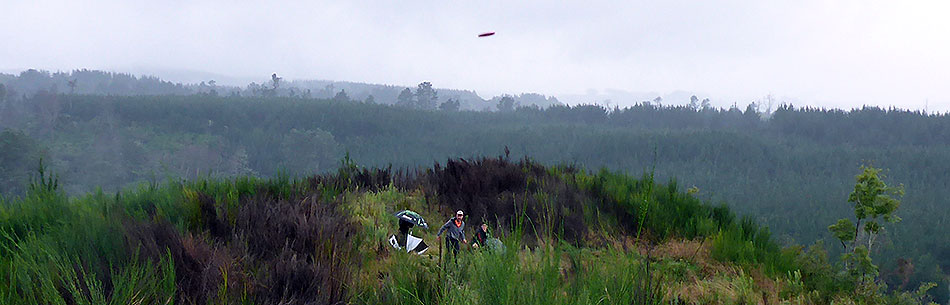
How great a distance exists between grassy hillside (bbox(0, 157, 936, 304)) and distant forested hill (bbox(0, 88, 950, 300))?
162 ft

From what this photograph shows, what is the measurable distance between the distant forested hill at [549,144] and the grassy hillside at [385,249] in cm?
4933

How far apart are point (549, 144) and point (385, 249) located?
93.0 meters

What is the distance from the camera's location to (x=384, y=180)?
9.34 m

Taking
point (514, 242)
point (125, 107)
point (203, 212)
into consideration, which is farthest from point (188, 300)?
point (125, 107)

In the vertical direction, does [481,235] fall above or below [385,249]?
above

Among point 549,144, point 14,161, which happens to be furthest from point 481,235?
point 549,144

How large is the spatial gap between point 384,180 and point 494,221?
10.6 feet

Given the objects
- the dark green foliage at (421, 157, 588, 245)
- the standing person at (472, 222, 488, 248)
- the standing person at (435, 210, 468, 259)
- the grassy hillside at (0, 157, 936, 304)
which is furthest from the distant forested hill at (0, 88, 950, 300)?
the standing person at (435, 210, 468, 259)

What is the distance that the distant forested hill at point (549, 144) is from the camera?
63.3m

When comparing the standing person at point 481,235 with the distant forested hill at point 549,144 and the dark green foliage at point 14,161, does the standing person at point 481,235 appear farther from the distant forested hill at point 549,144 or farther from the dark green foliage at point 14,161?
the dark green foliage at point 14,161

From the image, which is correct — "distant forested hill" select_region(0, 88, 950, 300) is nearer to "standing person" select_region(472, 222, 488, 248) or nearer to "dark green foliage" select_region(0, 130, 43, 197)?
"dark green foliage" select_region(0, 130, 43, 197)

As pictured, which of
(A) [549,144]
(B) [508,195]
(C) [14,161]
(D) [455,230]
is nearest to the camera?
(D) [455,230]

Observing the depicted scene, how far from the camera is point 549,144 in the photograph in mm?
96875

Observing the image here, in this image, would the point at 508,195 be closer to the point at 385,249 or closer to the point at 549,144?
the point at 385,249
